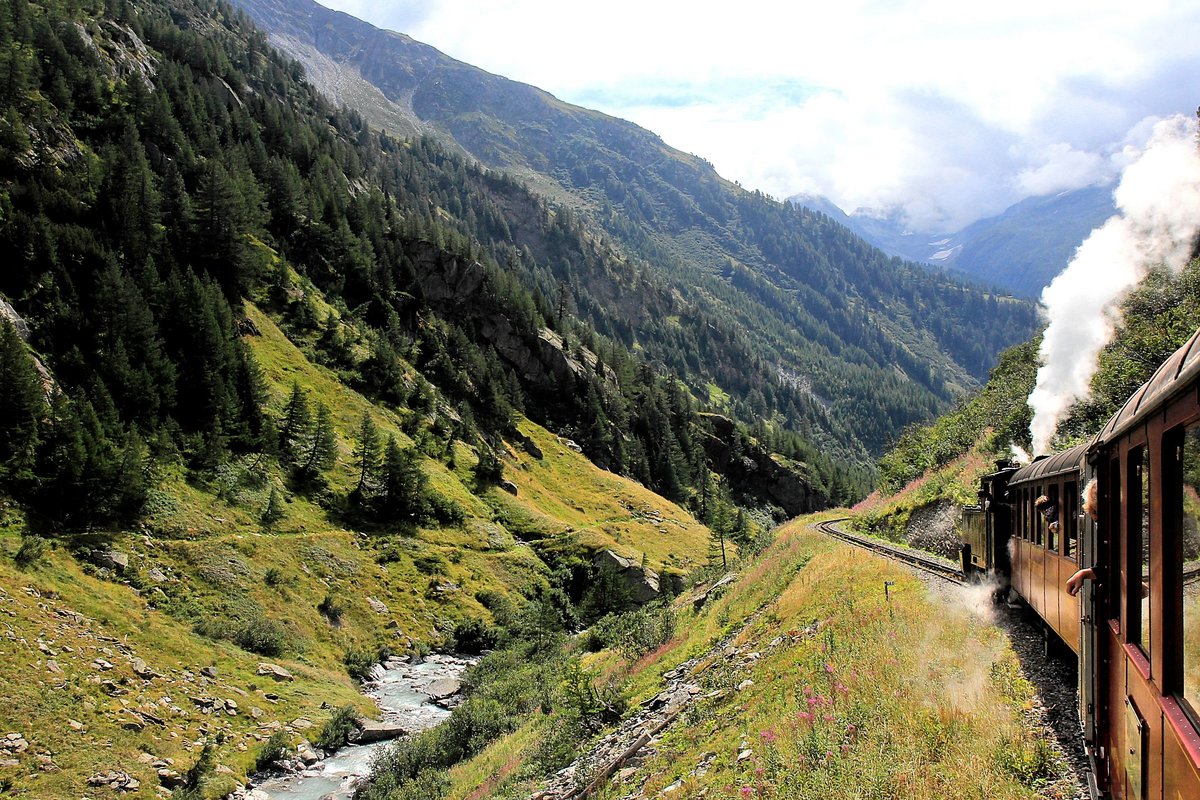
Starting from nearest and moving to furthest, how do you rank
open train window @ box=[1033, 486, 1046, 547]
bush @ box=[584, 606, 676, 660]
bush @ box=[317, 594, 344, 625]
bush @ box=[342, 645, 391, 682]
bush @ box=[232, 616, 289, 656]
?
open train window @ box=[1033, 486, 1046, 547] → bush @ box=[584, 606, 676, 660] → bush @ box=[232, 616, 289, 656] → bush @ box=[342, 645, 391, 682] → bush @ box=[317, 594, 344, 625]

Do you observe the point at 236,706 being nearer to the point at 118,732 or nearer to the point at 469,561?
the point at 118,732

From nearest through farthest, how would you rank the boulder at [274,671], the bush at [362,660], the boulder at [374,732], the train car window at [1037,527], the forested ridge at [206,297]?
the train car window at [1037,527]
the boulder at [374,732]
the boulder at [274,671]
the bush at [362,660]
the forested ridge at [206,297]

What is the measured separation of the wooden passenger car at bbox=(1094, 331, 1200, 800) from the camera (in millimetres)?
4723

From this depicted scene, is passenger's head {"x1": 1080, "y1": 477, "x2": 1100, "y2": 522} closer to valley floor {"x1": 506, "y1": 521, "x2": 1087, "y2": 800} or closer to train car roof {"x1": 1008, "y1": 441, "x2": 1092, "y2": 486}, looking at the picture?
train car roof {"x1": 1008, "y1": 441, "x2": 1092, "y2": 486}

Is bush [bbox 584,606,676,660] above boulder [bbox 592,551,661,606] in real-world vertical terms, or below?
above

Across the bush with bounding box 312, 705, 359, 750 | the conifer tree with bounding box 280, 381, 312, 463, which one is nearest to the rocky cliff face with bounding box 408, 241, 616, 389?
the conifer tree with bounding box 280, 381, 312, 463

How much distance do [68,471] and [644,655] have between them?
37338 mm

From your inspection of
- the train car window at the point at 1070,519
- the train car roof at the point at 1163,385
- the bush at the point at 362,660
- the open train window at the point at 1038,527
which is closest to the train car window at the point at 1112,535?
the train car roof at the point at 1163,385

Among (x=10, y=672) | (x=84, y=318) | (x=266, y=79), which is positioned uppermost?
(x=266, y=79)

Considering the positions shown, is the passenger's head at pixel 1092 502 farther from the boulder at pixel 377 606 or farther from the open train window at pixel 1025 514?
the boulder at pixel 377 606

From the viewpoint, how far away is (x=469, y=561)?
62.5m

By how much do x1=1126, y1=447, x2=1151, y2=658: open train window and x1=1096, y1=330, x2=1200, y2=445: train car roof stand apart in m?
0.39

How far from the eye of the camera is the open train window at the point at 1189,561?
464 centimetres

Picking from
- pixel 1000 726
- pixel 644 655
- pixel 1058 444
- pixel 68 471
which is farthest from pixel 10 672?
pixel 1058 444
